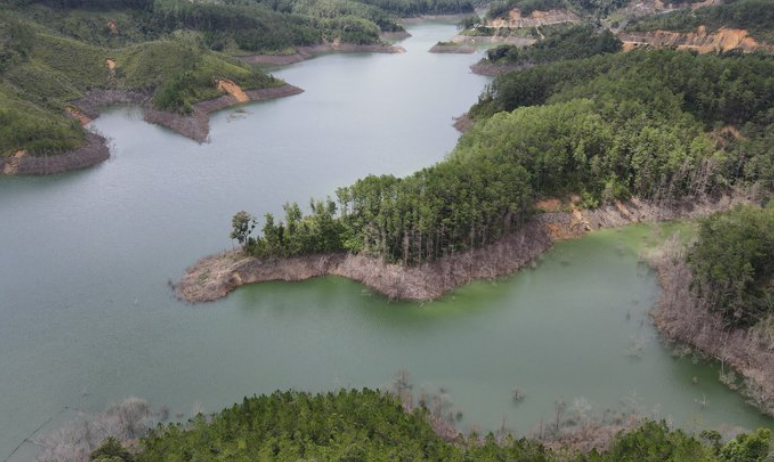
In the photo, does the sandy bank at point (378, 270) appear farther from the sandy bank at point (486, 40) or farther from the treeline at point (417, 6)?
the treeline at point (417, 6)

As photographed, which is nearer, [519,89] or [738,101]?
[738,101]

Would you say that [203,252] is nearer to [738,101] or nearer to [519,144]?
[519,144]

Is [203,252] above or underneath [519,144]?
underneath

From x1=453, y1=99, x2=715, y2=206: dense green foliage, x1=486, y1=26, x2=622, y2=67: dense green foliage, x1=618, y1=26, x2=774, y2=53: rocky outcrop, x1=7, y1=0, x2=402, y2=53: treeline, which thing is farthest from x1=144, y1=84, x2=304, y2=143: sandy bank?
x1=618, y1=26, x2=774, y2=53: rocky outcrop

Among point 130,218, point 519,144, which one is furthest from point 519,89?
point 130,218

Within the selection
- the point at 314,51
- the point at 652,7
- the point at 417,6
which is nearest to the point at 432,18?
the point at 417,6

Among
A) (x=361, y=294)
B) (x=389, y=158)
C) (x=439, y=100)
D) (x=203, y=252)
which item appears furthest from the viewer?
(x=439, y=100)

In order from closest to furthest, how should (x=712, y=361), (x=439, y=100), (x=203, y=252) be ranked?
1. (x=712, y=361)
2. (x=203, y=252)
3. (x=439, y=100)

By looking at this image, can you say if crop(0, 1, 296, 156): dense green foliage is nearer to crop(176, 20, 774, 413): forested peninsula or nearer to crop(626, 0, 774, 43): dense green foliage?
crop(176, 20, 774, 413): forested peninsula
